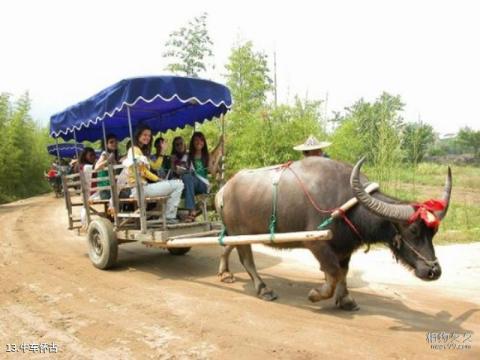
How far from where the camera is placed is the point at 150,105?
6926 mm

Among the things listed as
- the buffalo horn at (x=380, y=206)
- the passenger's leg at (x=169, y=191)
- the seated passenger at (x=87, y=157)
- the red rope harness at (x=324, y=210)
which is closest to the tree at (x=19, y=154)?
the seated passenger at (x=87, y=157)

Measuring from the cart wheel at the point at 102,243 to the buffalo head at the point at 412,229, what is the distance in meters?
3.61

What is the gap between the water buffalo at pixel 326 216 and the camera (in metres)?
4.04

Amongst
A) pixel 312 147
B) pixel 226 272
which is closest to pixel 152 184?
pixel 226 272

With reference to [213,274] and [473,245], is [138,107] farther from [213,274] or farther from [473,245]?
[473,245]

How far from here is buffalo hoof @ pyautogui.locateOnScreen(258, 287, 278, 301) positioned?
510 cm

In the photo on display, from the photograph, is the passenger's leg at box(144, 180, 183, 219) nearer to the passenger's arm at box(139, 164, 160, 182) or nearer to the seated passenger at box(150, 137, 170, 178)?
the passenger's arm at box(139, 164, 160, 182)

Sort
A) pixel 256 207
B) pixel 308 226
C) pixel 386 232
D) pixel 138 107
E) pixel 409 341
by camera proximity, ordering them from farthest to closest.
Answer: pixel 138 107, pixel 256 207, pixel 308 226, pixel 386 232, pixel 409 341

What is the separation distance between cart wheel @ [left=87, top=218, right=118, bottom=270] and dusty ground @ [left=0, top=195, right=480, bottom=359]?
0.17 meters

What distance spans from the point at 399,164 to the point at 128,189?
18.4 ft

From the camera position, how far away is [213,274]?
20.9 ft

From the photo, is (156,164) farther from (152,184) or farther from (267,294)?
(267,294)

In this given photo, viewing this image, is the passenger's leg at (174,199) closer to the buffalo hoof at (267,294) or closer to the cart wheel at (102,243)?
the cart wheel at (102,243)

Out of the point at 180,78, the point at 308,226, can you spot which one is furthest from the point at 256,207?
the point at 180,78
